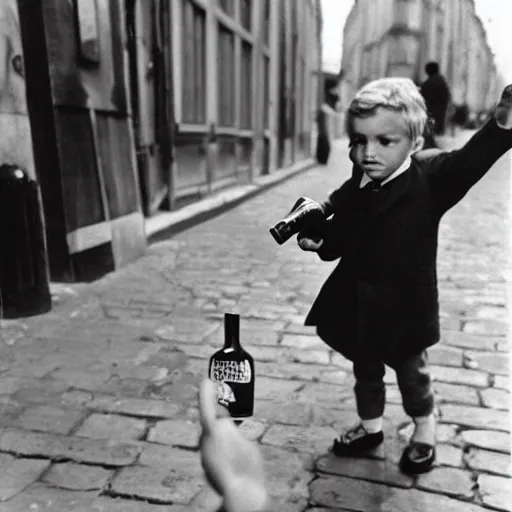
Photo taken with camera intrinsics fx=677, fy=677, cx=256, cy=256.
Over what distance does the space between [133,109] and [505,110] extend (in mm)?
5600

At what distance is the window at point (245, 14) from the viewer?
11.4 m

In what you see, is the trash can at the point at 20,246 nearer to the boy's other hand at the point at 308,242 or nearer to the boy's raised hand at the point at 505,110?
the boy's other hand at the point at 308,242

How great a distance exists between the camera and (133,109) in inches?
270

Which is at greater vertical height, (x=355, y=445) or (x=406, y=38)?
(x=406, y=38)

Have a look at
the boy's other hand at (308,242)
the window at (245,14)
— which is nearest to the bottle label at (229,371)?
the boy's other hand at (308,242)

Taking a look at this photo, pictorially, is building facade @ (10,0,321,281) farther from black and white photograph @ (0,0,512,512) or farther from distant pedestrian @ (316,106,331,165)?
distant pedestrian @ (316,106,331,165)

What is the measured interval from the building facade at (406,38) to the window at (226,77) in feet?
Answer: 25.1

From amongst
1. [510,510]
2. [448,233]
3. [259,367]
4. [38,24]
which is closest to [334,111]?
[448,233]

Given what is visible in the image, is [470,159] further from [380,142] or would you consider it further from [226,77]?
[226,77]

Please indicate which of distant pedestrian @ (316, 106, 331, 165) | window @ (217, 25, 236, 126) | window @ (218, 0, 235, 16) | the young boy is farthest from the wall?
distant pedestrian @ (316, 106, 331, 165)

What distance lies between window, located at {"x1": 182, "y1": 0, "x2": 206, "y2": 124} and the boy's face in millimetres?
6706

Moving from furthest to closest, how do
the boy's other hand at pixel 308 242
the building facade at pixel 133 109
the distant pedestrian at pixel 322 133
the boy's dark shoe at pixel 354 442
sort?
the distant pedestrian at pixel 322 133
the building facade at pixel 133 109
the boy's dark shoe at pixel 354 442
the boy's other hand at pixel 308 242

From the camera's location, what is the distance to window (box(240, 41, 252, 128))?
38.1 ft

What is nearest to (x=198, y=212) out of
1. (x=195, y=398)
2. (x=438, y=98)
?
(x=438, y=98)
